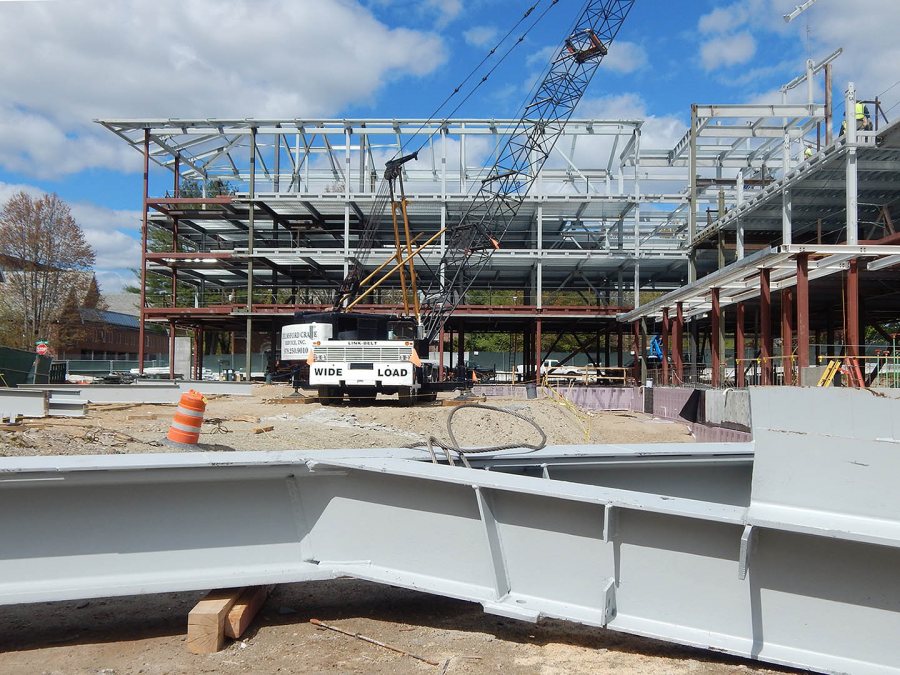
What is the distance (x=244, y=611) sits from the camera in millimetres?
4422

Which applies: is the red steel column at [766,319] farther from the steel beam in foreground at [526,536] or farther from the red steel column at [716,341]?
the steel beam in foreground at [526,536]

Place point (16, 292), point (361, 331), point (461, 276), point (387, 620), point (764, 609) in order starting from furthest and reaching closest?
point (16, 292), point (461, 276), point (361, 331), point (387, 620), point (764, 609)

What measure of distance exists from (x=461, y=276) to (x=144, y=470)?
32.3m

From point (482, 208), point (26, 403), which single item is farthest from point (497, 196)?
point (26, 403)

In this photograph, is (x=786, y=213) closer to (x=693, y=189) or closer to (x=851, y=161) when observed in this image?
(x=851, y=161)

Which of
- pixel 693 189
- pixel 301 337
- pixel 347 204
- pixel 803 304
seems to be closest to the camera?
pixel 803 304

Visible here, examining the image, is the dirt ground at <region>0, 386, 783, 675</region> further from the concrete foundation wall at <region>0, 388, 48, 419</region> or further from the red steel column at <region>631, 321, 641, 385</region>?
the red steel column at <region>631, 321, 641, 385</region>

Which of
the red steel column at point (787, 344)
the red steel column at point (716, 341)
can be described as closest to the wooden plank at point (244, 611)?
the red steel column at point (787, 344)

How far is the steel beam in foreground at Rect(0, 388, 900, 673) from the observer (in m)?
3.71

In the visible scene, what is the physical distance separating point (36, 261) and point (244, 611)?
50.9 meters

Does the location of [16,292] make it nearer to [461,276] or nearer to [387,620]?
[461,276]

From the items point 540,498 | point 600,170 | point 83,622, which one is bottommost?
point 83,622

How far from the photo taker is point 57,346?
48469 mm

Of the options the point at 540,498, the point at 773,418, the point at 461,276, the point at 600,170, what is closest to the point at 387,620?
the point at 540,498
